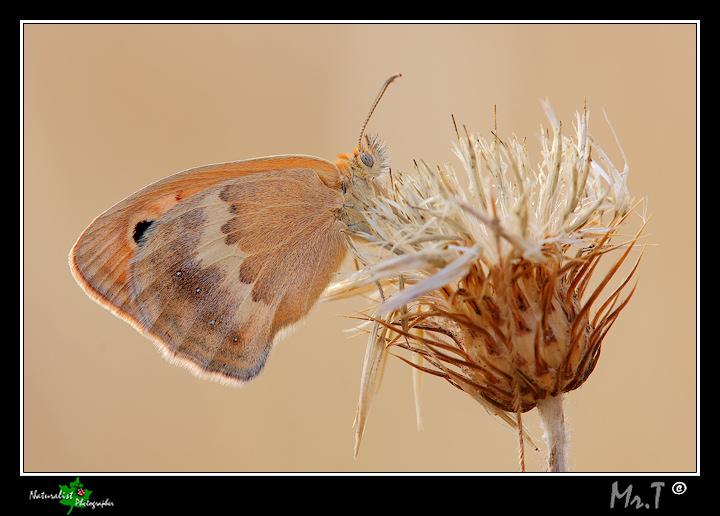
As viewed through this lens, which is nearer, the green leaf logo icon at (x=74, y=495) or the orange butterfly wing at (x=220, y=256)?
the green leaf logo icon at (x=74, y=495)

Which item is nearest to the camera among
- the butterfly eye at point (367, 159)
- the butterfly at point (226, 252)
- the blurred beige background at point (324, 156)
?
the butterfly at point (226, 252)

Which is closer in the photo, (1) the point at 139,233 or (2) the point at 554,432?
(2) the point at 554,432

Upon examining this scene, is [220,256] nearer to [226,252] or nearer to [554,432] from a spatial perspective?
[226,252]

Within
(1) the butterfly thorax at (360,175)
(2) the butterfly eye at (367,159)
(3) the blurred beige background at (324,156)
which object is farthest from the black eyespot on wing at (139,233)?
(3) the blurred beige background at (324,156)

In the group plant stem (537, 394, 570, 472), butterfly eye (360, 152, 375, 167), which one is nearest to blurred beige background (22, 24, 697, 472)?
butterfly eye (360, 152, 375, 167)

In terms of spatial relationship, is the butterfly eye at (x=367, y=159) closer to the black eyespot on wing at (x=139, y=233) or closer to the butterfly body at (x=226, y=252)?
the butterfly body at (x=226, y=252)

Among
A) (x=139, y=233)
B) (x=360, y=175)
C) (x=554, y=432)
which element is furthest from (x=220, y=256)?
(x=554, y=432)

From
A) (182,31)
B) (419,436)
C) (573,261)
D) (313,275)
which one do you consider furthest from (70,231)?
(573,261)
